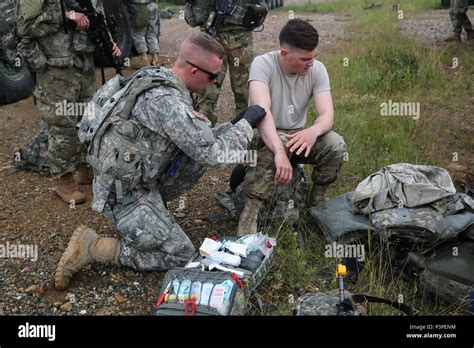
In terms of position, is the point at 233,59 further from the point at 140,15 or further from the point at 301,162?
the point at 140,15

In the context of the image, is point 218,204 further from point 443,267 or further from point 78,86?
point 443,267

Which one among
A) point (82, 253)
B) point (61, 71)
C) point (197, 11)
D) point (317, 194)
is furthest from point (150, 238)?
point (197, 11)

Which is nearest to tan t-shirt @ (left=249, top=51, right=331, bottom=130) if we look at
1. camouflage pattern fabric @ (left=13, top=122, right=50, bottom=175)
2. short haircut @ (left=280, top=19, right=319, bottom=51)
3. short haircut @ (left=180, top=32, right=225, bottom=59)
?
short haircut @ (left=280, top=19, right=319, bottom=51)

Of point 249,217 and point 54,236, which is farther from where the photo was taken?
point 54,236

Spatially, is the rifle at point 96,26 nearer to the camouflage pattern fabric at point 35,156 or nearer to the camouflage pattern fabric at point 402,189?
the camouflage pattern fabric at point 35,156

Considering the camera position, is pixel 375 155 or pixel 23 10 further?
pixel 375 155

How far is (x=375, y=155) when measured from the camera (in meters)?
4.30

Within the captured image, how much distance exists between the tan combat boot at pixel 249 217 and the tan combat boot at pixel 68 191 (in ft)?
4.29

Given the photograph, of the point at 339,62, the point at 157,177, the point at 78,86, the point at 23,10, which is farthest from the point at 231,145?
the point at 339,62

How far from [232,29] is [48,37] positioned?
1.48m

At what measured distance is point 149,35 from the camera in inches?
280

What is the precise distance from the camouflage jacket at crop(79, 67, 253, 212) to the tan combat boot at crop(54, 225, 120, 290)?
0.20 meters

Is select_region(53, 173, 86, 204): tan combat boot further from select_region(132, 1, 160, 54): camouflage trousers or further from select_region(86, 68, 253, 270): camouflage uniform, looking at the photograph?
select_region(132, 1, 160, 54): camouflage trousers

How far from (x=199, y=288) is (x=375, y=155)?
236 cm
